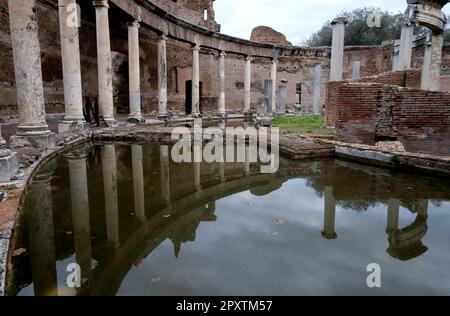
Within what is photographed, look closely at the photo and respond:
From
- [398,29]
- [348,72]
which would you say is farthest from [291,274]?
[398,29]

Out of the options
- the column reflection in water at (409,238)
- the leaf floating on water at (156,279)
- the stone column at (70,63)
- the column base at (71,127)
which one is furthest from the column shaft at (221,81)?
the leaf floating on water at (156,279)

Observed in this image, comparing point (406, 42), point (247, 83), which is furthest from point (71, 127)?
point (247, 83)

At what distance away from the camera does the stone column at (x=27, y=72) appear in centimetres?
647

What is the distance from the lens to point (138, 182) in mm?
5133

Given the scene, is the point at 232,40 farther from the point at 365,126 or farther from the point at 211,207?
the point at 211,207

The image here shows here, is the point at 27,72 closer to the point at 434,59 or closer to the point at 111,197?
the point at 111,197

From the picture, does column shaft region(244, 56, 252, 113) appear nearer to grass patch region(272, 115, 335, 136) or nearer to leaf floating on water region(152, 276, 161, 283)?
grass patch region(272, 115, 335, 136)

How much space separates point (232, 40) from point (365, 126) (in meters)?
14.4

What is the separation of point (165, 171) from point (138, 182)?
2.83 ft

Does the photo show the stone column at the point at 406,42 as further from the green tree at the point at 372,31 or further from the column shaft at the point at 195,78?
the green tree at the point at 372,31

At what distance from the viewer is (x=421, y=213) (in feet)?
13.3

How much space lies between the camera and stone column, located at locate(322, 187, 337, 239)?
3375mm

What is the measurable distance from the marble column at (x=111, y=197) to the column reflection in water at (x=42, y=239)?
1.59ft

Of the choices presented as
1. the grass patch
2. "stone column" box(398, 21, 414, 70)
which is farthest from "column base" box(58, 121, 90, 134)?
"stone column" box(398, 21, 414, 70)
